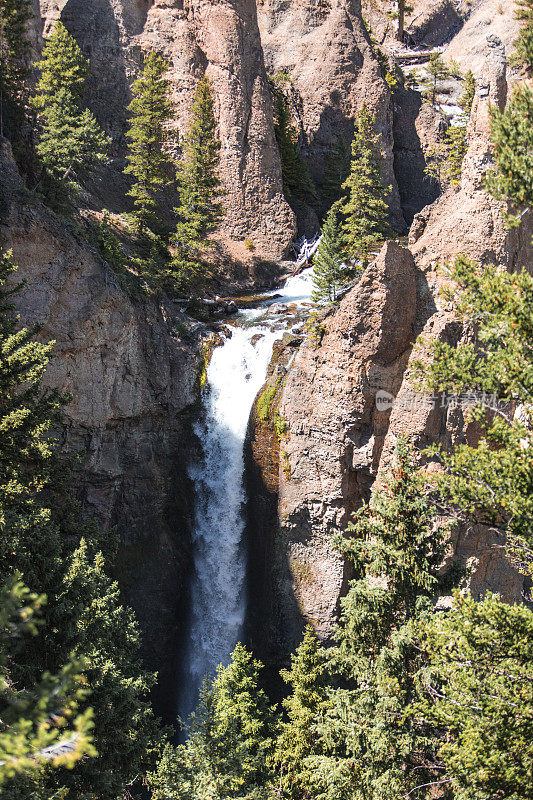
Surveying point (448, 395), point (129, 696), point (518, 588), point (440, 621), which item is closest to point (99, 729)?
point (129, 696)

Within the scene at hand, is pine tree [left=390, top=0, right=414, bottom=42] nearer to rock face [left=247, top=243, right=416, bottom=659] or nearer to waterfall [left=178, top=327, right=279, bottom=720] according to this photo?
waterfall [left=178, top=327, right=279, bottom=720]

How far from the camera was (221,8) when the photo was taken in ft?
129

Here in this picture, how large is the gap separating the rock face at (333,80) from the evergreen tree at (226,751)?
112ft

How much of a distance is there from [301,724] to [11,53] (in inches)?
1174

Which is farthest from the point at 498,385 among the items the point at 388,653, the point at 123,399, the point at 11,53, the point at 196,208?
the point at 11,53

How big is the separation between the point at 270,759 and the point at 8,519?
11406 mm

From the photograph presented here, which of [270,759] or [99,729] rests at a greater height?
[99,729]

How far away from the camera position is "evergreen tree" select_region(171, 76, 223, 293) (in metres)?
32.3

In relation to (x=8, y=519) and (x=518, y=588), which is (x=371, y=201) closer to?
(x=518, y=588)

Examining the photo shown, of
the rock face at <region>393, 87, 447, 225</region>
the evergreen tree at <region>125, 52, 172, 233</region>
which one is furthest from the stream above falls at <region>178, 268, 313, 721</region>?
the rock face at <region>393, 87, 447, 225</region>

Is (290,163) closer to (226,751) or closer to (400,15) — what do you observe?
(400,15)

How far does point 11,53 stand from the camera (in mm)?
28297

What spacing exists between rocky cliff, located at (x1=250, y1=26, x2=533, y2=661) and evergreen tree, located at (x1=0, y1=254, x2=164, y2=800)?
8231 millimetres

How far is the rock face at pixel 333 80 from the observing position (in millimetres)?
45438
